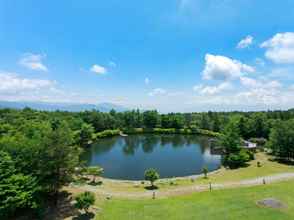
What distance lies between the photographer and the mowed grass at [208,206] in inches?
558

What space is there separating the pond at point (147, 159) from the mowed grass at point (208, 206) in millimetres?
10942

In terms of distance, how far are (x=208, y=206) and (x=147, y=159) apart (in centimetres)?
2288

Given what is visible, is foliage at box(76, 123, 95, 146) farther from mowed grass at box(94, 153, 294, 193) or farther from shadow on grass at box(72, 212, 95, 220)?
shadow on grass at box(72, 212, 95, 220)

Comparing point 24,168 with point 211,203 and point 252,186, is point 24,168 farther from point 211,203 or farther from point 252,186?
point 252,186

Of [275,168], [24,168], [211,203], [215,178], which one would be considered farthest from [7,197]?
[275,168]

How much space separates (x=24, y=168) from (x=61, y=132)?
3.82 metres

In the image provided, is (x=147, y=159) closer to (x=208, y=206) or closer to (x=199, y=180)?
(x=199, y=180)

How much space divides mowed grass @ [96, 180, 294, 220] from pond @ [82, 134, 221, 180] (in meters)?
10.9

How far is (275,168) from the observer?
26547 millimetres

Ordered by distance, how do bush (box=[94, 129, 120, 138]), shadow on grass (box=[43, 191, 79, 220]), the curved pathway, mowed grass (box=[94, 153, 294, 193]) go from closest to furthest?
shadow on grass (box=[43, 191, 79, 220]) → the curved pathway → mowed grass (box=[94, 153, 294, 193]) → bush (box=[94, 129, 120, 138])

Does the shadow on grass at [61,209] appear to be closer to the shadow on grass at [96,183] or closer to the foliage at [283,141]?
the shadow on grass at [96,183]

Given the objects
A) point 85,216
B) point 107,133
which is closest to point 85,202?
point 85,216

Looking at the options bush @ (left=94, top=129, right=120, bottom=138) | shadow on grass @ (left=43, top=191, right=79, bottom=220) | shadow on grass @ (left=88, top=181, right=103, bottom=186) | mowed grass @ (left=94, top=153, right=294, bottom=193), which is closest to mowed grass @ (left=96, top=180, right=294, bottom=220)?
shadow on grass @ (left=43, top=191, right=79, bottom=220)

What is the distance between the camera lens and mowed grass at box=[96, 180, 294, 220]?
46.5ft
